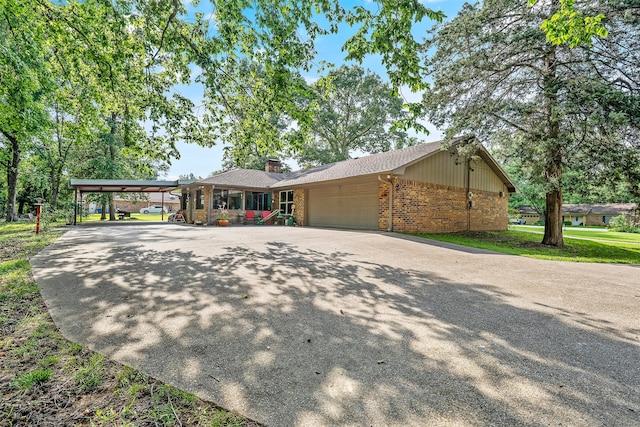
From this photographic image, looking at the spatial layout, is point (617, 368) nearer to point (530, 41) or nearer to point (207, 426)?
A: point (207, 426)

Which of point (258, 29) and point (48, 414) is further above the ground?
point (258, 29)

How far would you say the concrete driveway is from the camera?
1839mm

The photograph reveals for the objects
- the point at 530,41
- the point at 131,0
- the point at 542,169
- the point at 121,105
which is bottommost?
the point at 542,169

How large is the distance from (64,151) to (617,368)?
30976mm

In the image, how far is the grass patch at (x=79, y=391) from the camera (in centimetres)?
170

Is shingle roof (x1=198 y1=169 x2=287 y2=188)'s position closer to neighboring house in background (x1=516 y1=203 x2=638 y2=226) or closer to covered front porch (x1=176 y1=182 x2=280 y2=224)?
covered front porch (x1=176 y1=182 x2=280 y2=224)

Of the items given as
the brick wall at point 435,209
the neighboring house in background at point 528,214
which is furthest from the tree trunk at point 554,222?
the neighboring house in background at point 528,214

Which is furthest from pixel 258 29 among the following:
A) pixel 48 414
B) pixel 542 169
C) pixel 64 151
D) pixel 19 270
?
pixel 64 151

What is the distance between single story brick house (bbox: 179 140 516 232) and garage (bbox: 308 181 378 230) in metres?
0.05

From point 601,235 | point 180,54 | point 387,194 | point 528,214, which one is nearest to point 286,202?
point 387,194

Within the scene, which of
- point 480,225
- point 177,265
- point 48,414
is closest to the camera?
point 48,414

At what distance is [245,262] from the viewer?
20.0 ft

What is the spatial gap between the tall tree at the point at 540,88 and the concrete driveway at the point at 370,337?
5.21 m

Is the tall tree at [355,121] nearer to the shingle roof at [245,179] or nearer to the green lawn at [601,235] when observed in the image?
the shingle roof at [245,179]
